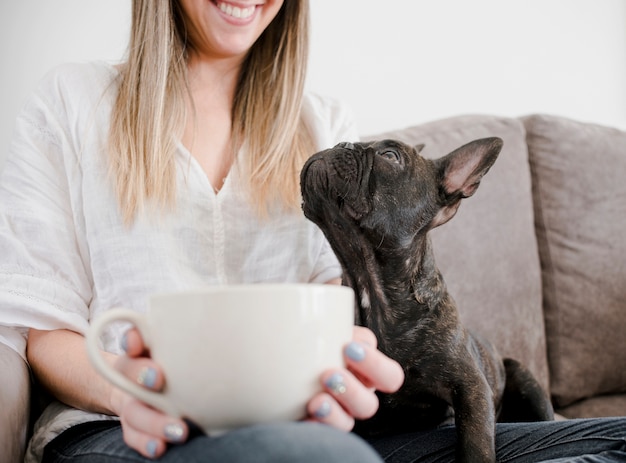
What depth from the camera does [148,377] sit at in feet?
1.81

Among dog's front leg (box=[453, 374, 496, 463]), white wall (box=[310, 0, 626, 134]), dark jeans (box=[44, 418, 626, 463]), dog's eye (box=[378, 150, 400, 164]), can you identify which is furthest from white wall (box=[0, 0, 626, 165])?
dog's front leg (box=[453, 374, 496, 463])

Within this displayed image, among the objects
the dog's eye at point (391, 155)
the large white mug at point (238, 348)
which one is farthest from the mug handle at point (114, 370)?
the dog's eye at point (391, 155)

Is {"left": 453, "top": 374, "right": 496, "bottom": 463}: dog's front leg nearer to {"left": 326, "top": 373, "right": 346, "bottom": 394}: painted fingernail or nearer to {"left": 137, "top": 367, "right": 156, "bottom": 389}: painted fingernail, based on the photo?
{"left": 326, "top": 373, "right": 346, "bottom": 394}: painted fingernail

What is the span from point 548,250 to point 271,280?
90 cm

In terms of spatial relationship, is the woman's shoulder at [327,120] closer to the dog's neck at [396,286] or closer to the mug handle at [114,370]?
the dog's neck at [396,286]

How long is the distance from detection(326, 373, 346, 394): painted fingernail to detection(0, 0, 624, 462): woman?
454 millimetres

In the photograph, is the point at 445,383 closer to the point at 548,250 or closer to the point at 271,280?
the point at 271,280

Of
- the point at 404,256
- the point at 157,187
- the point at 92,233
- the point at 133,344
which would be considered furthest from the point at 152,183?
the point at 133,344

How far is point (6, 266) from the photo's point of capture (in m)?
1.09

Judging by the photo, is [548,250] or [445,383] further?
[548,250]

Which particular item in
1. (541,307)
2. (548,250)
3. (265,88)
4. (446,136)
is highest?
(265,88)

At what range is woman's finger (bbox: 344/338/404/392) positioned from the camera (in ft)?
1.97

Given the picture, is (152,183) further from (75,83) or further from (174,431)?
(174,431)

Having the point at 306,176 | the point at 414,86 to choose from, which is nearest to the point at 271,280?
the point at 306,176
